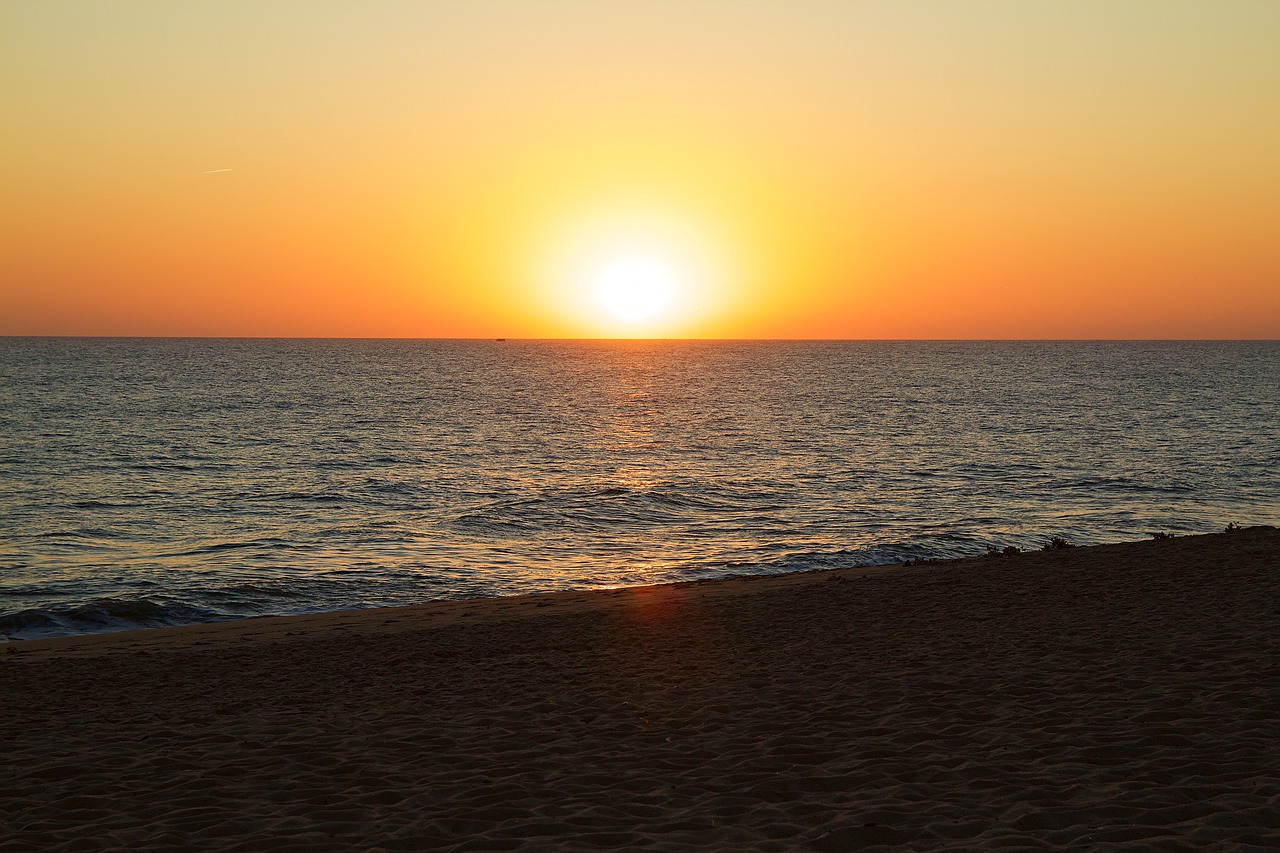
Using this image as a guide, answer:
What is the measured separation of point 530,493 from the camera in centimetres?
3662

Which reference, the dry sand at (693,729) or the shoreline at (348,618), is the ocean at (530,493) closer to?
the shoreline at (348,618)

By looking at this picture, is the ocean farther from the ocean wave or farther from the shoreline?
the shoreline

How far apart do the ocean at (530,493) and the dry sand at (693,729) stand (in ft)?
21.4

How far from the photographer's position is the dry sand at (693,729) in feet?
23.6

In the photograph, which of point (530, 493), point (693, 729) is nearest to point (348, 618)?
point (693, 729)

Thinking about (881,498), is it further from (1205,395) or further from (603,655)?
(1205,395)

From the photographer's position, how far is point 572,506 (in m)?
33.8

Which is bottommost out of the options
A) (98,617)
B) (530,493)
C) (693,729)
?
(98,617)

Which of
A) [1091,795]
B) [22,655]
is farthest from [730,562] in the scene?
[1091,795]

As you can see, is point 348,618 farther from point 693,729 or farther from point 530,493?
point 530,493

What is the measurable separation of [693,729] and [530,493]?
27320 mm

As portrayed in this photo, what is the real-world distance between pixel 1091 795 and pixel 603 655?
298 inches

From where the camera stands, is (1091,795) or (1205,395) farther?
(1205,395)

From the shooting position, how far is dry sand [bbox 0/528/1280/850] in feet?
23.6
